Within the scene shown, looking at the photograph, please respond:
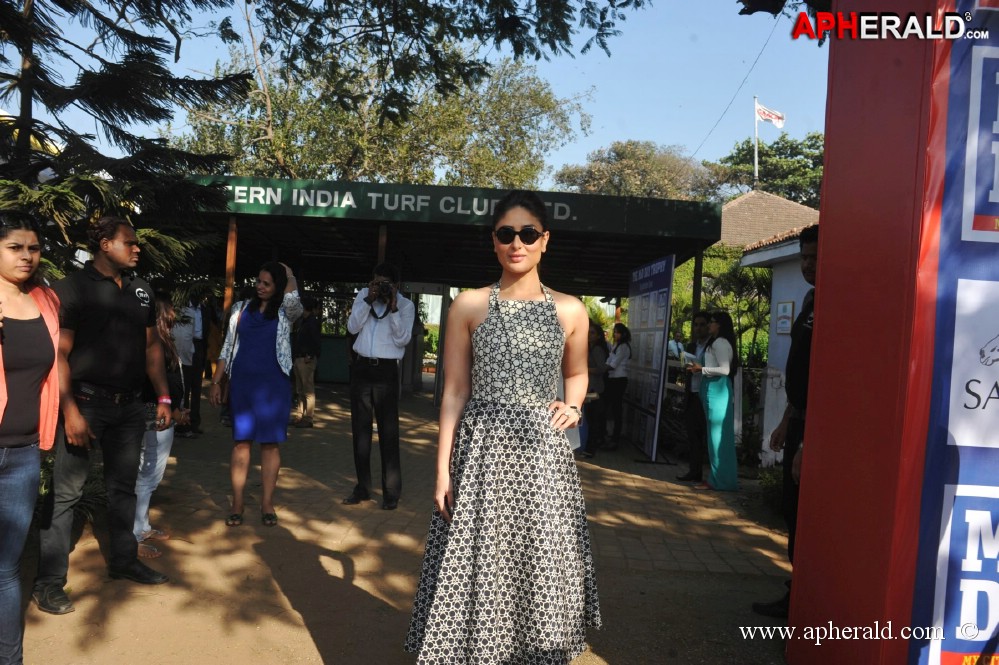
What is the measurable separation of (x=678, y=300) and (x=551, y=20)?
1608 centimetres

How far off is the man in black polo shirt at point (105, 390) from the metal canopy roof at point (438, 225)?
130 inches

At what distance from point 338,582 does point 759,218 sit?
4025 cm

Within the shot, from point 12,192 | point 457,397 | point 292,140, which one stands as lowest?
point 457,397

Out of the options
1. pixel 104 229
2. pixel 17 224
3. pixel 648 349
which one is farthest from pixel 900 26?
pixel 648 349

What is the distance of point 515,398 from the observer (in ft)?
8.89

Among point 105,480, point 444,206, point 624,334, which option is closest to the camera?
point 105,480

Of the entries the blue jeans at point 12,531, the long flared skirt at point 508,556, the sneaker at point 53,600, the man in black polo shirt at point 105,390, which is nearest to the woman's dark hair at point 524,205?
the long flared skirt at point 508,556

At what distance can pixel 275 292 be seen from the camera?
18.0ft

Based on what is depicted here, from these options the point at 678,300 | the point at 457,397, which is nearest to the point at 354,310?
the point at 457,397

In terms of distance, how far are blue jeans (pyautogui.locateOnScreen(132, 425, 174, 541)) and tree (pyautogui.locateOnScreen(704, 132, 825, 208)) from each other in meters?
59.0

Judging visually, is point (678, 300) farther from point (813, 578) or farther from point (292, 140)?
point (813, 578)

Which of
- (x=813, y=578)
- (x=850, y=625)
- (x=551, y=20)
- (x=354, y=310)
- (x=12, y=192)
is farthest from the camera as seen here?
(x=551, y=20)

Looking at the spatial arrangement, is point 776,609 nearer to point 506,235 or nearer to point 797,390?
point 797,390

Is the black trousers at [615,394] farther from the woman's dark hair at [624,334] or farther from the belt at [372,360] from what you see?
the belt at [372,360]
